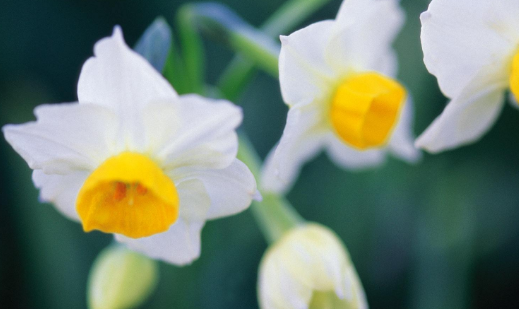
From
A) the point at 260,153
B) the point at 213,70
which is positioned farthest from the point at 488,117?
the point at 213,70

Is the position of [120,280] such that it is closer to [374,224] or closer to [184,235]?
[184,235]

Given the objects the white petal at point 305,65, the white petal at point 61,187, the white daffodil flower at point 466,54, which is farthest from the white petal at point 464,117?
the white petal at point 61,187

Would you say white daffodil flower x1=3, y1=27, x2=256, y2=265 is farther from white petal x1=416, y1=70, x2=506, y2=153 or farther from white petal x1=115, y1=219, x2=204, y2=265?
white petal x1=416, y1=70, x2=506, y2=153

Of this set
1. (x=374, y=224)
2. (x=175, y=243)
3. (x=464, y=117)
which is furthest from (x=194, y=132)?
(x=374, y=224)

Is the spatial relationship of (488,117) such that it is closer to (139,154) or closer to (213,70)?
A: (139,154)

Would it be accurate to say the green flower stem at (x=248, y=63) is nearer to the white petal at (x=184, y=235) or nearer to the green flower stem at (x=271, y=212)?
the green flower stem at (x=271, y=212)
